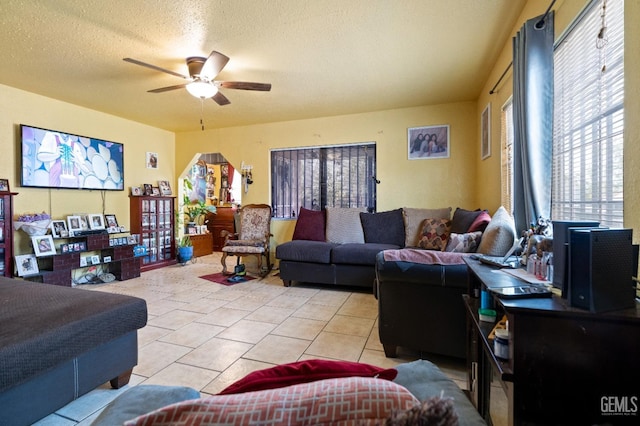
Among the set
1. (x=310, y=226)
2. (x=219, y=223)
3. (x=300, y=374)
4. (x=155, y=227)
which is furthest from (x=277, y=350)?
(x=219, y=223)

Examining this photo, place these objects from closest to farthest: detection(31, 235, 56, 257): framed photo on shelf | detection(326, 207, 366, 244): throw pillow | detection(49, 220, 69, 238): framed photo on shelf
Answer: detection(31, 235, 56, 257): framed photo on shelf < detection(49, 220, 69, 238): framed photo on shelf < detection(326, 207, 366, 244): throw pillow

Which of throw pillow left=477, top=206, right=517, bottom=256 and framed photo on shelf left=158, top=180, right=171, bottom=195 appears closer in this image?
throw pillow left=477, top=206, right=517, bottom=256

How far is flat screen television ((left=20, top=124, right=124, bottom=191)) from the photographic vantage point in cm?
361

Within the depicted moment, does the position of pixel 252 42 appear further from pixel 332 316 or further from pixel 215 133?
pixel 215 133

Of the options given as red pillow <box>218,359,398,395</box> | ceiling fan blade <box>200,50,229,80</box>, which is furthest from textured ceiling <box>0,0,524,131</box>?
red pillow <box>218,359,398,395</box>

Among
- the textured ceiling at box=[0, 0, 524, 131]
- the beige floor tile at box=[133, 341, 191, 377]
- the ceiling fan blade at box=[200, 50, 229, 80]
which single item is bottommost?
the beige floor tile at box=[133, 341, 191, 377]

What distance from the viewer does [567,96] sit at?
5.67 feet

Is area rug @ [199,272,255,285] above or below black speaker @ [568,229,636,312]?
below

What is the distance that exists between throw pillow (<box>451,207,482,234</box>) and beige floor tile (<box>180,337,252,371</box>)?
2421mm

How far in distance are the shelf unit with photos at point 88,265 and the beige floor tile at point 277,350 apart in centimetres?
304

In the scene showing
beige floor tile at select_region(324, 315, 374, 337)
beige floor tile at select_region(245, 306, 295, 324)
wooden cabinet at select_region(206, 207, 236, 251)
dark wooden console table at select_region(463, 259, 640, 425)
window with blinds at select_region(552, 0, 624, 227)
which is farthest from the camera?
wooden cabinet at select_region(206, 207, 236, 251)

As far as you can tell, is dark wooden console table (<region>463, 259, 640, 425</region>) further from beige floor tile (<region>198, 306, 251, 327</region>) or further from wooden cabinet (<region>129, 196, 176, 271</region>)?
wooden cabinet (<region>129, 196, 176, 271</region>)

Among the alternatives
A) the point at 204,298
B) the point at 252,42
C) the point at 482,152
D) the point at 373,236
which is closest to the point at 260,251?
the point at 204,298

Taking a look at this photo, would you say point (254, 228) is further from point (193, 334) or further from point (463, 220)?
point (463, 220)
